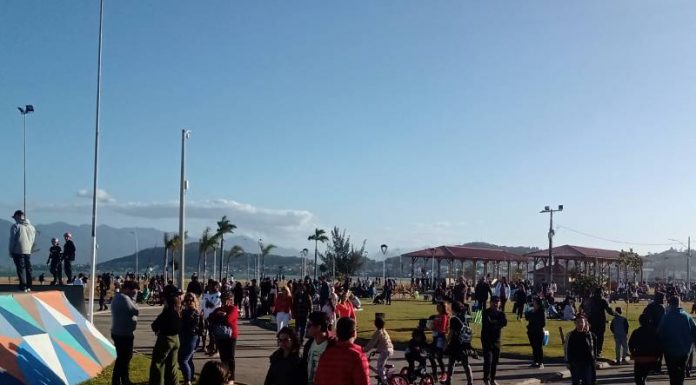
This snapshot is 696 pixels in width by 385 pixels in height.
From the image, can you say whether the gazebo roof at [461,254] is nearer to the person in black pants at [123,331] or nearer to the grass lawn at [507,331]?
the grass lawn at [507,331]

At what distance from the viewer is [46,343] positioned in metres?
11.5

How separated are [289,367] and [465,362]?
6350 mm

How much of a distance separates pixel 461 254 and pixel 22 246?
4154 centimetres

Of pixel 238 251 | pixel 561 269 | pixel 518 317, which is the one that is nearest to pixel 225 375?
pixel 518 317

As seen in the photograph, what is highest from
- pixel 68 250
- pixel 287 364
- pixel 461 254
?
pixel 68 250

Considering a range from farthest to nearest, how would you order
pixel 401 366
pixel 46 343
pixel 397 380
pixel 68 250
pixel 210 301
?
pixel 68 250 < pixel 210 301 < pixel 401 366 < pixel 397 380 < pixel 46 343

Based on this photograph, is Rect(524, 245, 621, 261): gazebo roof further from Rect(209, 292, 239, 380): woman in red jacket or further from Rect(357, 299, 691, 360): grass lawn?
Rect(209, 292, 239, 380): woman in red jacket

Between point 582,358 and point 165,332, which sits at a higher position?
point 165,332

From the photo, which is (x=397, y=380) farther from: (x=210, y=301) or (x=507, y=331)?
(x=507, y=331)

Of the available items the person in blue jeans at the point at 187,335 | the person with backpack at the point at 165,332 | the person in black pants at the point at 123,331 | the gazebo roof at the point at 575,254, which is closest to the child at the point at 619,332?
the person in blue jeans at the point at 187,335

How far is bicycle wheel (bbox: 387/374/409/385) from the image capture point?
464 inches

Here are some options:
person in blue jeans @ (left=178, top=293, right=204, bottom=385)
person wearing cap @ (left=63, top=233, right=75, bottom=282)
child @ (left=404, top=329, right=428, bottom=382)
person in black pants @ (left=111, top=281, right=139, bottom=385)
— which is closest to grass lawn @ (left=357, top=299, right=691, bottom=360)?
child @ (left=404, top=329, right=428, bottom=382)

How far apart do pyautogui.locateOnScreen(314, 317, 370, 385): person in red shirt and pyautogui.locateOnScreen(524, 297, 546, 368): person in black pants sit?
33.8 ft

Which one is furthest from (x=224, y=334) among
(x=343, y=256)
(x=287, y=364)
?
(x=343, y=256)
